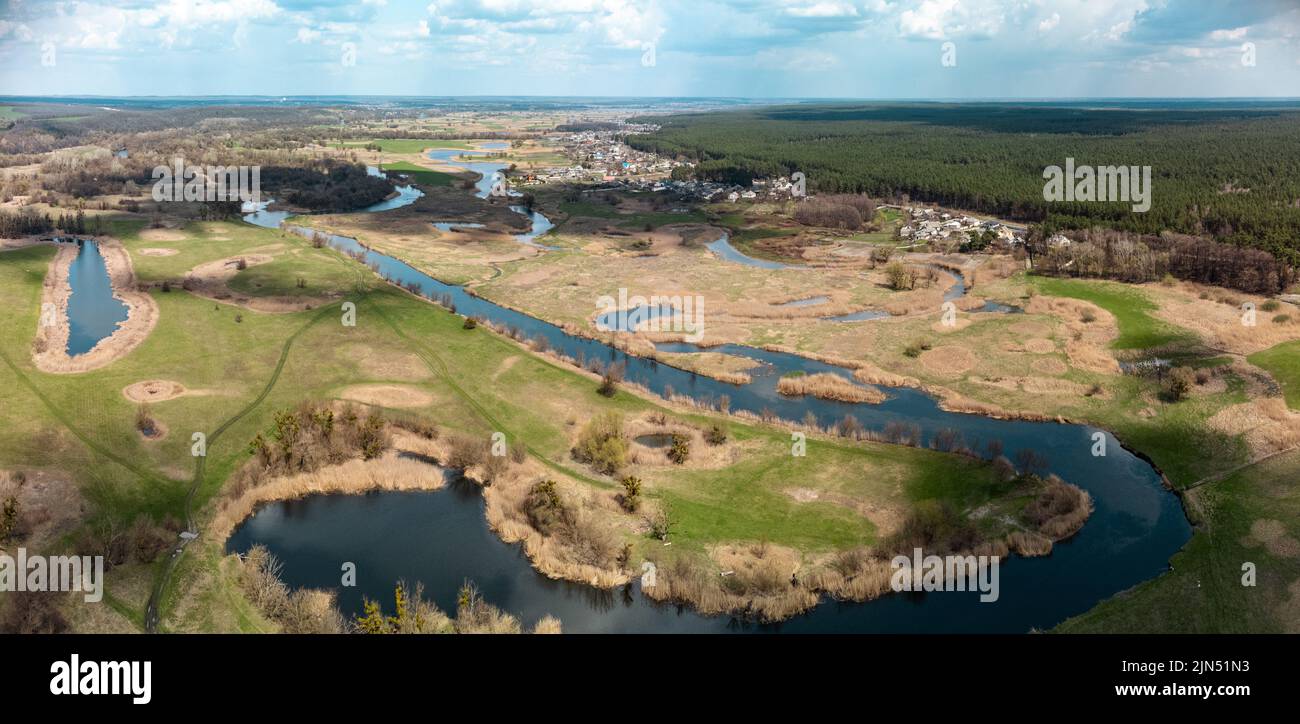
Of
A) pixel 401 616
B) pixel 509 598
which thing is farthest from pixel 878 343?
pixel 401 616

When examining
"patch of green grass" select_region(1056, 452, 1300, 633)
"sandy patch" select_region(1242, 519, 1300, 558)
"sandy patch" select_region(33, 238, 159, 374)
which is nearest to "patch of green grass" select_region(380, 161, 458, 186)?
"sandy patch" select_region(33, 238, 159, 374)

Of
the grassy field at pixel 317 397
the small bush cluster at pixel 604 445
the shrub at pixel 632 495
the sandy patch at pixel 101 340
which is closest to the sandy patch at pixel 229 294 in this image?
the grassy field at pixel 317 397

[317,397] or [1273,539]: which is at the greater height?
[317,397]

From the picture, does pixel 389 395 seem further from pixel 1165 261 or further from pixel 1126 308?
pixel 1165 261

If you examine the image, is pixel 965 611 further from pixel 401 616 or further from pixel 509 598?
pixel 401 616

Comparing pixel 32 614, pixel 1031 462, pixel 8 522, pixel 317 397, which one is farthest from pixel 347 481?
pixel 1031 462

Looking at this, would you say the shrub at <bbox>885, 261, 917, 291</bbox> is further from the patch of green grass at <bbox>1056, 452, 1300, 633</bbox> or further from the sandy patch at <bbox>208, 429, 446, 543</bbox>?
the sandy patch at <bbox>208, 429, 446, 543</bbox>
